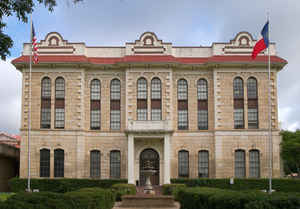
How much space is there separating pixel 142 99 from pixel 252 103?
32.4 feet

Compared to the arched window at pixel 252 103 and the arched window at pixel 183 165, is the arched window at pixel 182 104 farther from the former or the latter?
the arched window at pixel 252 103

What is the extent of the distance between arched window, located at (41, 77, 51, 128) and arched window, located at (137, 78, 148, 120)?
7.97 metres

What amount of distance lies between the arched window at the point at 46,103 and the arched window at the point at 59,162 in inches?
98.4

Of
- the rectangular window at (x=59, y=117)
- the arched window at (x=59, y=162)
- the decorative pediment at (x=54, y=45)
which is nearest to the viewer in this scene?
the arched window at (x=59, y=162)

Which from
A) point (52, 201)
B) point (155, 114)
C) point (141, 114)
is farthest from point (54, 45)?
point (52, 201)

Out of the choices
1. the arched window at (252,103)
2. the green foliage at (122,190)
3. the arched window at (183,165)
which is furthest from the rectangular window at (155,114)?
the green foliage at (122,190)

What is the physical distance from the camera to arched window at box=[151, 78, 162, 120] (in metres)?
38.6

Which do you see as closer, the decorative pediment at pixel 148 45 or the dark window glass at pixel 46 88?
the dark window glass at pixel 46 88

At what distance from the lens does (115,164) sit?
3844cm

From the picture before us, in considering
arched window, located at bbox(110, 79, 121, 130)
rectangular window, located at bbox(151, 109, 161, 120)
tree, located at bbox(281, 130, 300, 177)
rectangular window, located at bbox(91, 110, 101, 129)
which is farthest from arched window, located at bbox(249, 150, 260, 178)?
tree, located at bbox(281, 130, 300, 177)

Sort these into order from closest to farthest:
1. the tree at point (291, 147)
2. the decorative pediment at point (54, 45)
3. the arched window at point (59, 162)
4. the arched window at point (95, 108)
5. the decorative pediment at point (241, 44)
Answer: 1. the arched window at point (59, 162)
2. the arched window at point (95, 108)
3. the decorative pediment at point (54, 45)
4. the decorative pediment at point (241, 44)
5. the tree at point (291, 147)

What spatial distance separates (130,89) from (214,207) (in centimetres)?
2309

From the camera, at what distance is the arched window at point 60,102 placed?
38219 mm

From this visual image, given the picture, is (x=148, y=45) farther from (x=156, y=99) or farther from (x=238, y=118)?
(x=238, y=118)
